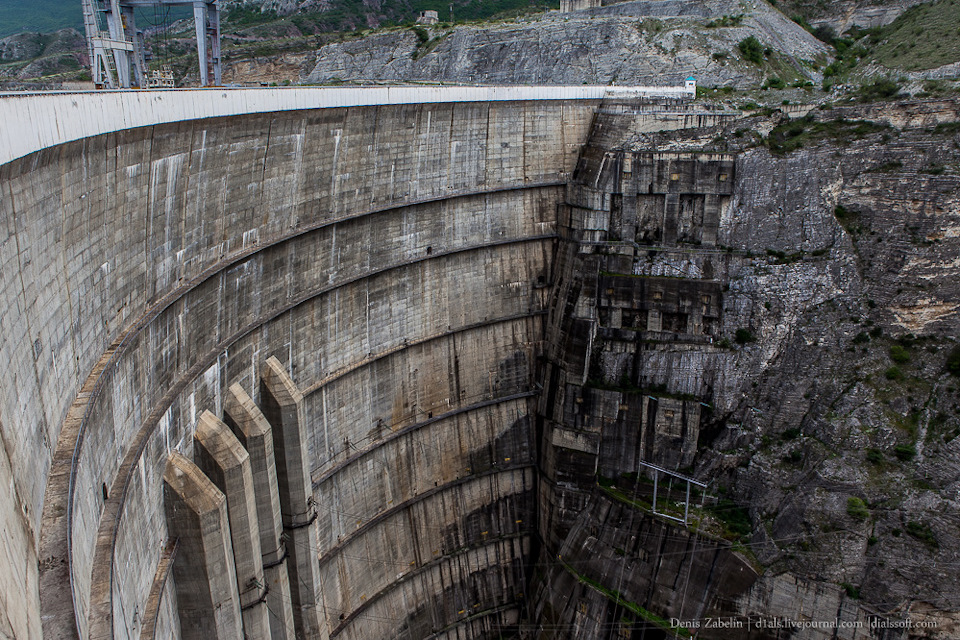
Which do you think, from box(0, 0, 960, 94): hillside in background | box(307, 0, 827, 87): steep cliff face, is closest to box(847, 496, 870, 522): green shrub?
box(0, 0, 960, 94): hillside in background

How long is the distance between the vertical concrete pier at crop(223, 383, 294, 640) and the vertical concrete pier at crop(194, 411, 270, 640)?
0.86 m

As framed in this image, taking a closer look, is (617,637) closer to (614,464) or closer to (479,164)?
(614,464)

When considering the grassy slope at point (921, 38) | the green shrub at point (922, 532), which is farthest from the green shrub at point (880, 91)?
the green shrub at point (922, 532)

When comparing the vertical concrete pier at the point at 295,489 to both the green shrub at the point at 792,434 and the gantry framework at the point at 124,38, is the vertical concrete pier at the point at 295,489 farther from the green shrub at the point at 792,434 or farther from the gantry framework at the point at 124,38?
the green shrub at the point at 792,434

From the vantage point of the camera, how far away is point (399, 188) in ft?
88.1

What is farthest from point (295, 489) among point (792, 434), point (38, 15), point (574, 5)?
point (38, 15)

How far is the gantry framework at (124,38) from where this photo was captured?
91.2ft

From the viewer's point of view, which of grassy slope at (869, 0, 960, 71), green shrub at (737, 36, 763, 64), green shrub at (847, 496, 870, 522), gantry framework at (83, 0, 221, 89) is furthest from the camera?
green shrub at (737, 36, 763, 64)

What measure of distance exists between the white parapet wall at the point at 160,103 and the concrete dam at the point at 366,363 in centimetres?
8

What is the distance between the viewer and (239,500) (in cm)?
1772

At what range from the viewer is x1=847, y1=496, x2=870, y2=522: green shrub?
25328 millimetres

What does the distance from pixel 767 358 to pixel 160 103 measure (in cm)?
2252

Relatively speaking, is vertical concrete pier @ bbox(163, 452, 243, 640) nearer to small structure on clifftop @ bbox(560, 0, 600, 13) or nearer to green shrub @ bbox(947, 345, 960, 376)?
green shrub @ bbox(947, 345, 960, 376)

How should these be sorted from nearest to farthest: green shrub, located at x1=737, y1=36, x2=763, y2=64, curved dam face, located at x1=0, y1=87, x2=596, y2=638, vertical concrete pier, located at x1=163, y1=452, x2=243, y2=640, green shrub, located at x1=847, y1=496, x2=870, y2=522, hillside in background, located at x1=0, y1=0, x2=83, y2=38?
curved dam face, located at x1=0, y1=87, x2=596, y2=638 → vertical concrete pier, located at x1=163, y1=452, x2=243, y2=640 → green shrub, located at x1=847, y1=496, x2=870, y2=522 → green shrub, located at x1=737, y1=36, x2=763, y2=64 → hillside in background, located at x1=0, y1=0, x2=83, y2=38
